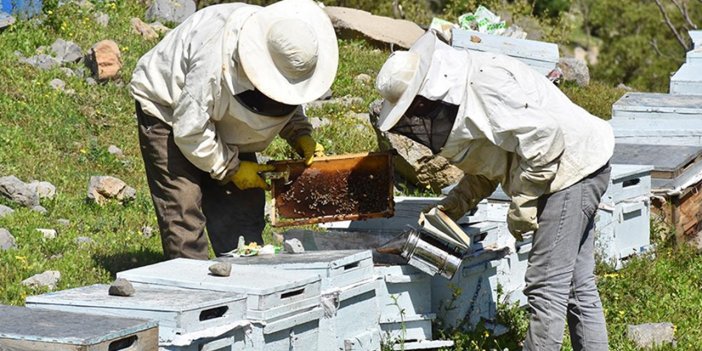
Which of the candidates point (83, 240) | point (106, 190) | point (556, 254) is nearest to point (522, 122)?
point (556, 254)

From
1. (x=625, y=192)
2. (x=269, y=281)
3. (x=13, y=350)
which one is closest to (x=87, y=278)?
(x=269, y=281)

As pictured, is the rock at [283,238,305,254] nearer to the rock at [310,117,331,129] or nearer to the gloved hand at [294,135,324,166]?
the gloved hand at [294,135,324,166]

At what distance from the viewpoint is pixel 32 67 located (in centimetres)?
1066

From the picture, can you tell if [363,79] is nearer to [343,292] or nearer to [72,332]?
[343,292]

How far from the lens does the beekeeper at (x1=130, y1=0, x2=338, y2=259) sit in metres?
5.61

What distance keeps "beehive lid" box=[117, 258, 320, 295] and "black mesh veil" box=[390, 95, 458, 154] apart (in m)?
0.84

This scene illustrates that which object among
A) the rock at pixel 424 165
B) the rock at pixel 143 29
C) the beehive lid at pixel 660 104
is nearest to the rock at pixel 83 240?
the rock at pixel 424 165

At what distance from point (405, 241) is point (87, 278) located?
1.96 meters

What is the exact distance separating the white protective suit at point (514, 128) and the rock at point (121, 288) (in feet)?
5.06

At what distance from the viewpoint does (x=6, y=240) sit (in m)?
7.08

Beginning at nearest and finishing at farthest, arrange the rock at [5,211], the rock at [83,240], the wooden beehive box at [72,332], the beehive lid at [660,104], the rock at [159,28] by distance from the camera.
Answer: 1. the wooden beehive box at [72,332]
2. the rock at [83,240]
3. the rock at [5,211]
4. the beehive lid at [660,104]
5. the rock at [159,28]

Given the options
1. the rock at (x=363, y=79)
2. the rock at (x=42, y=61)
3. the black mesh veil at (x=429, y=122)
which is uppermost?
the rock at (x=363, y=79)

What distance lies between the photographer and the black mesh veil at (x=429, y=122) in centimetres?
525

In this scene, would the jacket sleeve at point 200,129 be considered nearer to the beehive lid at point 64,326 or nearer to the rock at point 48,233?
the beehive lid at point 64,326
